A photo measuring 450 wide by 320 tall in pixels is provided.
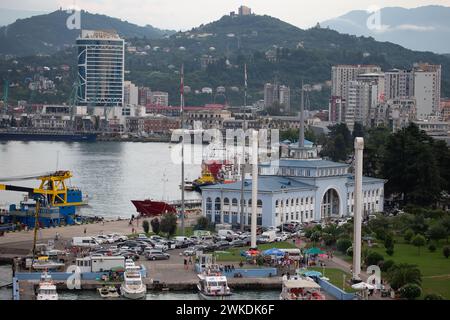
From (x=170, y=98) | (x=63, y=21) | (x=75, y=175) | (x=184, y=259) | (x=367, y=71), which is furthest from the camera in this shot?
(x=63, y=21)

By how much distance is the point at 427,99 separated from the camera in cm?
5606

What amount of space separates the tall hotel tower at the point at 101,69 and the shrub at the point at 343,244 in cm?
5183

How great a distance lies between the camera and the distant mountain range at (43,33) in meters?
80.5

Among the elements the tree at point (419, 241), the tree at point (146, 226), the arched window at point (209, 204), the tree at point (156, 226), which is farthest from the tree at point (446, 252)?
the arched window at point (209, 204)

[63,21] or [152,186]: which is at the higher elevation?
[63,21]

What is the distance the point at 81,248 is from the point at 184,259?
1.46m

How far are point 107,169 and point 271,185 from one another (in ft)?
48.5

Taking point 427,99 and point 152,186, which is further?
point 427,99

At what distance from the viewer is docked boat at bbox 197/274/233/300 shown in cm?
982

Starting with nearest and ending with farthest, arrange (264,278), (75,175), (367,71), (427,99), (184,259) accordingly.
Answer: (264,278) → (184,259) → (75,175) → (427,99) → (367,71)

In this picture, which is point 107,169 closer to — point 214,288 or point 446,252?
point 446,252

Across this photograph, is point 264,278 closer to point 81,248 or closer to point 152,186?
point 81,248

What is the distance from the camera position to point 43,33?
8662 cm
